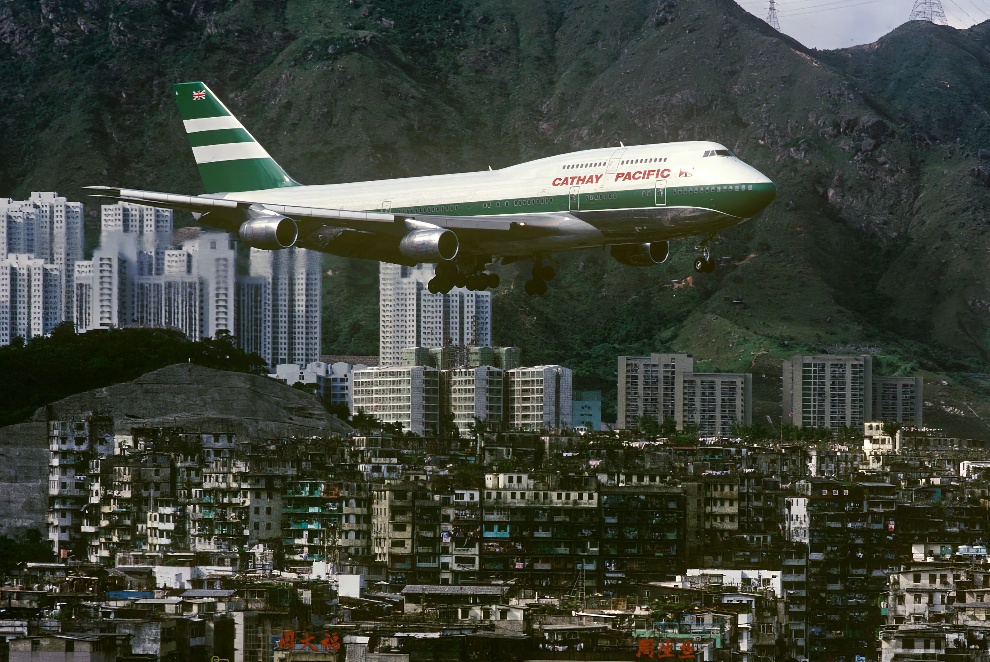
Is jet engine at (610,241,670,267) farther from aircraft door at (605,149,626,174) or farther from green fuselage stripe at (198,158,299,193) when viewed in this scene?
green fuselage stripe at (198,158,299,193)

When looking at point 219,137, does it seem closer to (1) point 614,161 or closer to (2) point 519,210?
(2) point 519,210

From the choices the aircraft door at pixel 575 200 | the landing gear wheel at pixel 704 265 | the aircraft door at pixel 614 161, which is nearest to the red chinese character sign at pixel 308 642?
the aircraft door at pixel 575 200

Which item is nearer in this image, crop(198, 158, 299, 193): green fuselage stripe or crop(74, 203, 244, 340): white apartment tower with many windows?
crop(198, 158, 299, 193): green fuselage stripe

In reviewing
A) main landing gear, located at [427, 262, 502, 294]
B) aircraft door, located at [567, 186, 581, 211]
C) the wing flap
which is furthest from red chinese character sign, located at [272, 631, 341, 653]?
aircraft door, located at [567, 186, 581, 211]

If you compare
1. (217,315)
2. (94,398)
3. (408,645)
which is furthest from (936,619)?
(217,315)

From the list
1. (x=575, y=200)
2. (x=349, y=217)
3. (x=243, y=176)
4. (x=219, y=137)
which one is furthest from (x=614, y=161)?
(x=219, y=137)

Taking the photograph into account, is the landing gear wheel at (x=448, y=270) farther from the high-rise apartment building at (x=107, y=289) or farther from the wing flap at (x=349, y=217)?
the high-rise apartment building at (x=107, y=289)
